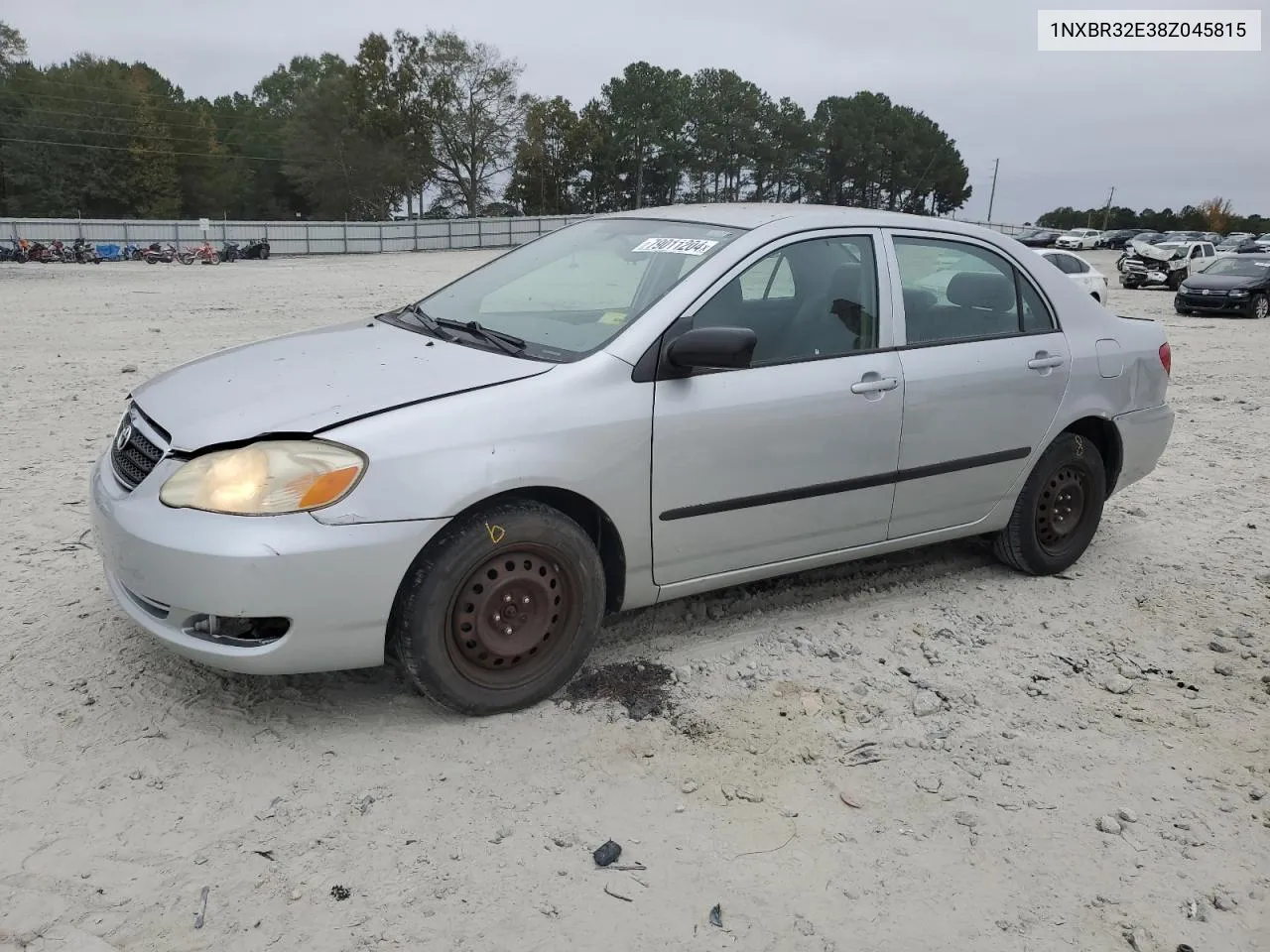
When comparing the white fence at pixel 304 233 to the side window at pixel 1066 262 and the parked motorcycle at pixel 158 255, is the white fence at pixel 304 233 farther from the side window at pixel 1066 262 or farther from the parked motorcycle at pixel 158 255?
the side window at pixel 1066 262

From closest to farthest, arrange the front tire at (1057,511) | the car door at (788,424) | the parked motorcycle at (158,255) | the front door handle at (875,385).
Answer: the car door at (788,424)
the front door handle at (875,385)
the front tire at (1057,511)
the parked motorcycle at (158,255)

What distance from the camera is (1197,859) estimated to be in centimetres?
280

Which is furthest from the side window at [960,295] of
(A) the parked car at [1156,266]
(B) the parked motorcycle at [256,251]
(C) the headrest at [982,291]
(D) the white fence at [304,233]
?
(B) the parked motorcycle at [256,251]

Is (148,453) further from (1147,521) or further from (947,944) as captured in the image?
(1147,521)

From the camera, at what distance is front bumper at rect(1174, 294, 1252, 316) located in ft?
67.3

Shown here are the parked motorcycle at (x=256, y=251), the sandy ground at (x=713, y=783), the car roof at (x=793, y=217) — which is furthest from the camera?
the parked motorcycle at (x=256, y=251)

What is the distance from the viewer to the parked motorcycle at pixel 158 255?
36.7m

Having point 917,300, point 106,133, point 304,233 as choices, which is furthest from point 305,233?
point 917,300

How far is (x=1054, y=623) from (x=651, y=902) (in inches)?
101

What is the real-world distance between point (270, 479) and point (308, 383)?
1.57 ft

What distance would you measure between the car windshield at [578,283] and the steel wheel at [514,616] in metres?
0.73

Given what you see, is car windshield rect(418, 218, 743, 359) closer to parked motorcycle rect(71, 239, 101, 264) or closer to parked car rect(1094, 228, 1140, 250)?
parked motorcycle rect(71, 239, 101, 264)

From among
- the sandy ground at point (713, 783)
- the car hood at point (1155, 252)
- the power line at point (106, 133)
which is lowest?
the sandy ground at point (713, 783)

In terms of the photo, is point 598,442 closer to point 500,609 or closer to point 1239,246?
point 500,609
